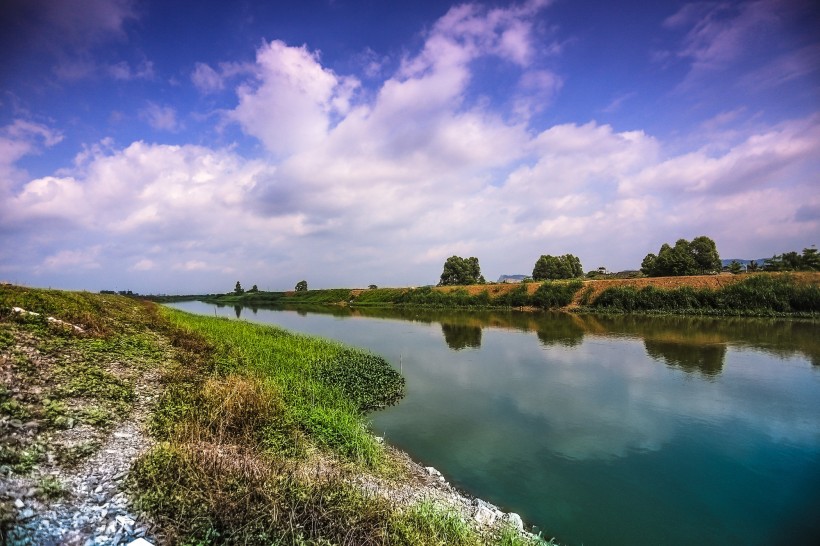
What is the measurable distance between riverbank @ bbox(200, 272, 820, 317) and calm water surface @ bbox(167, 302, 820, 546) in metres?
18.7

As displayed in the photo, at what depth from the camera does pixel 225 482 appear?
19.1 ft

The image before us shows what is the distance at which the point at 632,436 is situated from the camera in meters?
11.4

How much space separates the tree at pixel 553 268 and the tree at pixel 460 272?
13.2 metres

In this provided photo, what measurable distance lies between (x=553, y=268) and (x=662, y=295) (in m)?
33.2

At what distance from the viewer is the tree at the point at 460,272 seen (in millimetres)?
88125

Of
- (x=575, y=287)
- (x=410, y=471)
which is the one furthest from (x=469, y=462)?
(x=575, y=287)

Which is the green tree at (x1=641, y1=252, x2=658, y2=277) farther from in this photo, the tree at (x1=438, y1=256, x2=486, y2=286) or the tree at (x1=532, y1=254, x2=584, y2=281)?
the tree at (x1=438, y1=256, x2=486, y2=286)

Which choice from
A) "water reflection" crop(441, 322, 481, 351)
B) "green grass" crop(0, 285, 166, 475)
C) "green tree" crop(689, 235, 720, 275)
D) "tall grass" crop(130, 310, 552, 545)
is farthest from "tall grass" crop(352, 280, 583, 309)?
"green grass" crop(0, 285, 166, 475)

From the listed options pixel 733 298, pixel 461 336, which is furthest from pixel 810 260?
pixel 461 336

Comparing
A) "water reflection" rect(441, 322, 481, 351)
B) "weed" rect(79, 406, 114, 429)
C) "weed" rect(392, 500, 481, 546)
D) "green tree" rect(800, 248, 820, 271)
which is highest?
"green tree" rect(800, 248, 820, 271)

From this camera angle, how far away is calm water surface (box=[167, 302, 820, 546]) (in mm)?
7719

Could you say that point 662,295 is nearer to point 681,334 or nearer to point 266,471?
point 681,334

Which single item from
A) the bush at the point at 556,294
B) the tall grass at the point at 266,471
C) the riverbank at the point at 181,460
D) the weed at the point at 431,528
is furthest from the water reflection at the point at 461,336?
the bush at the point at 556,294

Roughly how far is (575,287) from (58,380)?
5789 cm
